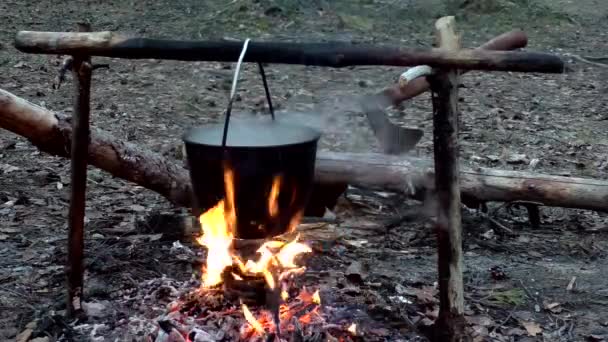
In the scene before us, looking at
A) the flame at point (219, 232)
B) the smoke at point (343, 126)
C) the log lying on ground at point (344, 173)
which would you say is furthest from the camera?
the smoke at point (343, 126)

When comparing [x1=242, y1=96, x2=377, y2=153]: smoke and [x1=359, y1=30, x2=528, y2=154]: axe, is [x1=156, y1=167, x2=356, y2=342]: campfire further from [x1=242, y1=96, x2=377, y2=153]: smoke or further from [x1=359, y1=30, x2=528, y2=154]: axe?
[x1=242, y1=96, x2=377, y2=153]: smoke

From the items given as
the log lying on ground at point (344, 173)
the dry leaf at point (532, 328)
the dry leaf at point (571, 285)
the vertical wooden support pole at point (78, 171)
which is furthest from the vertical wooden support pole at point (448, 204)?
the log lying on ground at point (344, 173)

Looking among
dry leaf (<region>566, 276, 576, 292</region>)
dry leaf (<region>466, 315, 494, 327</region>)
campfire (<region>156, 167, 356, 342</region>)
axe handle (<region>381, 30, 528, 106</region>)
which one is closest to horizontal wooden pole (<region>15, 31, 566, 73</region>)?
campfire (<region>156, 167, 356, 342</region>)

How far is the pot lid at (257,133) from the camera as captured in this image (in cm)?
337

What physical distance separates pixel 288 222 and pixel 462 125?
16.4ft

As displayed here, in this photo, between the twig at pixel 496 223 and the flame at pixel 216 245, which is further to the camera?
the twig at pixel 496 223

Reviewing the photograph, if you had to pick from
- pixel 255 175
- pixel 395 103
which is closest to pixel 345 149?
pixel 395 103

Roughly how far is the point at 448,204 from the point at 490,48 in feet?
8.35

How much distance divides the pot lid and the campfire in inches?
14.0

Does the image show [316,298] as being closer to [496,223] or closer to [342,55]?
[342,55]

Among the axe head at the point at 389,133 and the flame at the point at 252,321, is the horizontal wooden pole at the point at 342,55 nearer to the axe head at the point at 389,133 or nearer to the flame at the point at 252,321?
the flame at the point at 252,321

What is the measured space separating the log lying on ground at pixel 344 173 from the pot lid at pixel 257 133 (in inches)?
67.4

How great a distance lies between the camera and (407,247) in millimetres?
4988

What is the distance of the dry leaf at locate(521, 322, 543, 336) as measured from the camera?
12.6 feet
